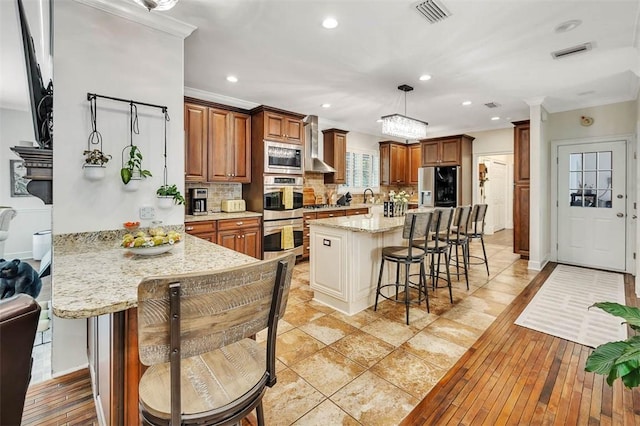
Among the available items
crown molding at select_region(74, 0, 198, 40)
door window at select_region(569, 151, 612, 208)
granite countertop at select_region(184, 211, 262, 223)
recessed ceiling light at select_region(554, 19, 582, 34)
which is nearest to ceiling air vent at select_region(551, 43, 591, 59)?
recessed ceiling light at select_region(554, 19, 582, 34)

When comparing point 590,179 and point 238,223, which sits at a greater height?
point 590,179

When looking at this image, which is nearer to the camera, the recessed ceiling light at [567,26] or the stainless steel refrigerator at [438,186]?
the recessed ceiling light at [567,26]

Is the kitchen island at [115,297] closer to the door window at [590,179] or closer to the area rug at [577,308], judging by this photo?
the area rug at [577,308]

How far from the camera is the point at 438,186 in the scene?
23.8 feet

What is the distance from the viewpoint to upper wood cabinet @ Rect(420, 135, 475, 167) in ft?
22.8

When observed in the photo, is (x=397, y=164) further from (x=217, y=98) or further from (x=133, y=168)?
(x=133, y=168)

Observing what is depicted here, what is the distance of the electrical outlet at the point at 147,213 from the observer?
2.43m

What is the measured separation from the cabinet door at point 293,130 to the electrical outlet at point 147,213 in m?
2.96

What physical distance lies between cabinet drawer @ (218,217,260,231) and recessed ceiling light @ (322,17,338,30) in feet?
8.95

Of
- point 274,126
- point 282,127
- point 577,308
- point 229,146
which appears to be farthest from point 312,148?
point 577,308

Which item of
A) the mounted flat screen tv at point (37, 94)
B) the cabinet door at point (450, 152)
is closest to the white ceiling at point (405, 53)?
the mounted flat screen tv at point (37, 94)

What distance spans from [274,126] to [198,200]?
165cm

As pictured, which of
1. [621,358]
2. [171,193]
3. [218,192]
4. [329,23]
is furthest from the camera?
[218,192]

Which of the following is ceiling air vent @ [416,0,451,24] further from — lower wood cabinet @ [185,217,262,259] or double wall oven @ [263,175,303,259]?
lower wood cabinet @ [185,217,262,259]
